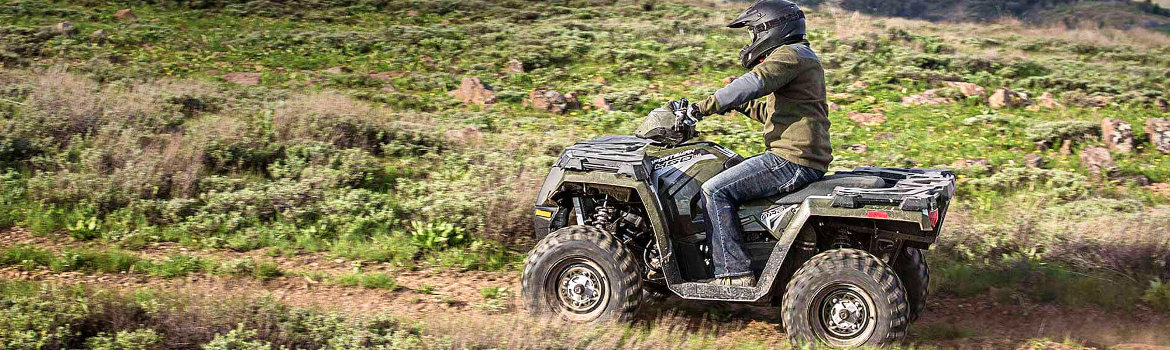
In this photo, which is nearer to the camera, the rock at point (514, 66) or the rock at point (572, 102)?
the rock at point (572, 102)

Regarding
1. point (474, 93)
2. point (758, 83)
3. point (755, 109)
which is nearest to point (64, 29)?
point (474, 93)

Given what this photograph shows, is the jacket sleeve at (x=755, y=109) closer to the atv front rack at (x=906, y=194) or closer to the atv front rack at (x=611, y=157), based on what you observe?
the atv front rack at (x=611, y=157)

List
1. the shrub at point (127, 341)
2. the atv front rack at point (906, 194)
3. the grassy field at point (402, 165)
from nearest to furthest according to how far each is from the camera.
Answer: the shrub at point (127, 341) < the atv front rack at point (906, 194) < the grassy field at point (402, 165)

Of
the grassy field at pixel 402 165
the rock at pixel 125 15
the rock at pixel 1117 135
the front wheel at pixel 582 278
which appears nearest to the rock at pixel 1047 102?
the grassy field at pixel 402 165

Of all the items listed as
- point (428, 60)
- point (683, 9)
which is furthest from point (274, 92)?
point (683, 9)

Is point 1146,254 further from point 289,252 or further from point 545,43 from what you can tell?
point 545,43

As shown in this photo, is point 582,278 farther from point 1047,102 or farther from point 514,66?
point 1047,102

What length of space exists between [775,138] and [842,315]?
3.93ft

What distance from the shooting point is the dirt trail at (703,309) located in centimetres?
676

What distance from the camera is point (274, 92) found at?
46.2 ft

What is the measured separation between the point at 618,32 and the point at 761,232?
15712 millimetres

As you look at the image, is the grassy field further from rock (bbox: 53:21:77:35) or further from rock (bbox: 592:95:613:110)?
rock (bbox: 592:95:613:110)

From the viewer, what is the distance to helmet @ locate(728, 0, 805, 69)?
19.7ft

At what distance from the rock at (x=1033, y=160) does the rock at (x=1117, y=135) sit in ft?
4.29
